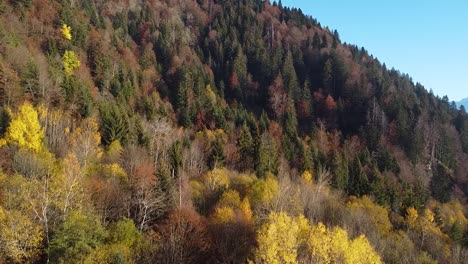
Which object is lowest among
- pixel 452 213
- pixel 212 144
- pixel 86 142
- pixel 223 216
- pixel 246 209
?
pixel 452 213

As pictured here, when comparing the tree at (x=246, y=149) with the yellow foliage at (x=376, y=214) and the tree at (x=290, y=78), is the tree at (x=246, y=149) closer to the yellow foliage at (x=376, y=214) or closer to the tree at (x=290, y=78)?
the yellow foliage at (x=376, y=214)

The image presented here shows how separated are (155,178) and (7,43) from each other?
44317 millimetres

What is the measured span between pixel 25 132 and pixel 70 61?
121 ft

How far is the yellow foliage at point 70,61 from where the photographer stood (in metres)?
84.4

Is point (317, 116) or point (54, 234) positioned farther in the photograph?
point (317, 116)

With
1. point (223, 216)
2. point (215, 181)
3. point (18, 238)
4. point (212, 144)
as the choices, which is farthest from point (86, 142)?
point (212, 144)

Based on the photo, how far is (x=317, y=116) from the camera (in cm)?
13262

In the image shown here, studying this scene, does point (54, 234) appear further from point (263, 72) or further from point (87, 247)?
point (263, 72)

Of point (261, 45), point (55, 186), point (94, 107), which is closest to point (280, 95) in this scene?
point (261, 45)

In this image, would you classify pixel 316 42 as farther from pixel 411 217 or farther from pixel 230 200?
pixel 230 200

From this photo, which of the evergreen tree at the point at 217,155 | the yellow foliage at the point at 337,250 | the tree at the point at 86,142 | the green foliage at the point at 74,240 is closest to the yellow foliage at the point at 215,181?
the evergreen tree at the point at 217,155

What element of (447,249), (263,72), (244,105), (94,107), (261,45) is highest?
(261,45)

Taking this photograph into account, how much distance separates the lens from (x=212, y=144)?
84250mm

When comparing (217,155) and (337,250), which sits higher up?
(217,155)
